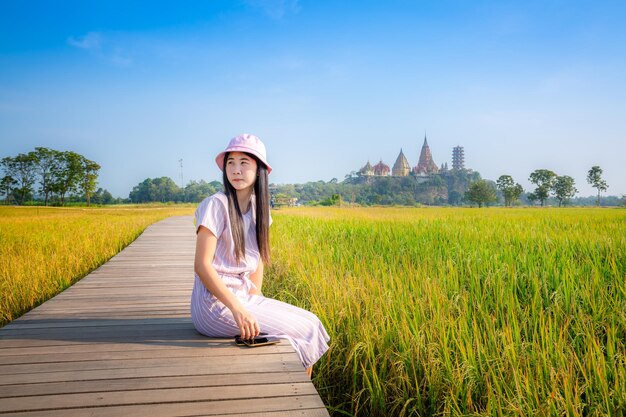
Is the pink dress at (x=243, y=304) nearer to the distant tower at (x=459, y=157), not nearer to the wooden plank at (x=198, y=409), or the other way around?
the wooden plank at (x=198, y=409)

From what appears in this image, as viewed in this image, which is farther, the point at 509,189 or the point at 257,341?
the point at 509,189

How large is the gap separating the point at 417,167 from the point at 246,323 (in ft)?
502

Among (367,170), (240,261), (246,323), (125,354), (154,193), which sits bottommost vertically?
(125,354)

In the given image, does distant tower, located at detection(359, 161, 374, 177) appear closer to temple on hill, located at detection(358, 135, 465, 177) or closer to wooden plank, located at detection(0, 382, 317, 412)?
temple on hill, located at detection(358, 135, 465, 177)

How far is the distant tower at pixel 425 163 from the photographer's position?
146 meters

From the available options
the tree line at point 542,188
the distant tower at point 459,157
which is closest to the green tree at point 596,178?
the tree line at point 542,188

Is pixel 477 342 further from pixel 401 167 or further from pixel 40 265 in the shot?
pixel 401 167

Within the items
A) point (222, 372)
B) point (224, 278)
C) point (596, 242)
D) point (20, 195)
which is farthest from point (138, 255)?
point (20, 195)

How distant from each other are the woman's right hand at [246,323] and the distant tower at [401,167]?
492 feet

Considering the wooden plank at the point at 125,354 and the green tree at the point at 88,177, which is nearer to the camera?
the wooden plank at the point at 125,354

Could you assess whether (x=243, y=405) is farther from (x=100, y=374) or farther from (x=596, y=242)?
(x=596, y=242)

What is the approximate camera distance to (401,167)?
150500mm

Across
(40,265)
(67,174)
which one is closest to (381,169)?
(67,174)

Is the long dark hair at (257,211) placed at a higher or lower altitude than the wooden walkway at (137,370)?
higher
